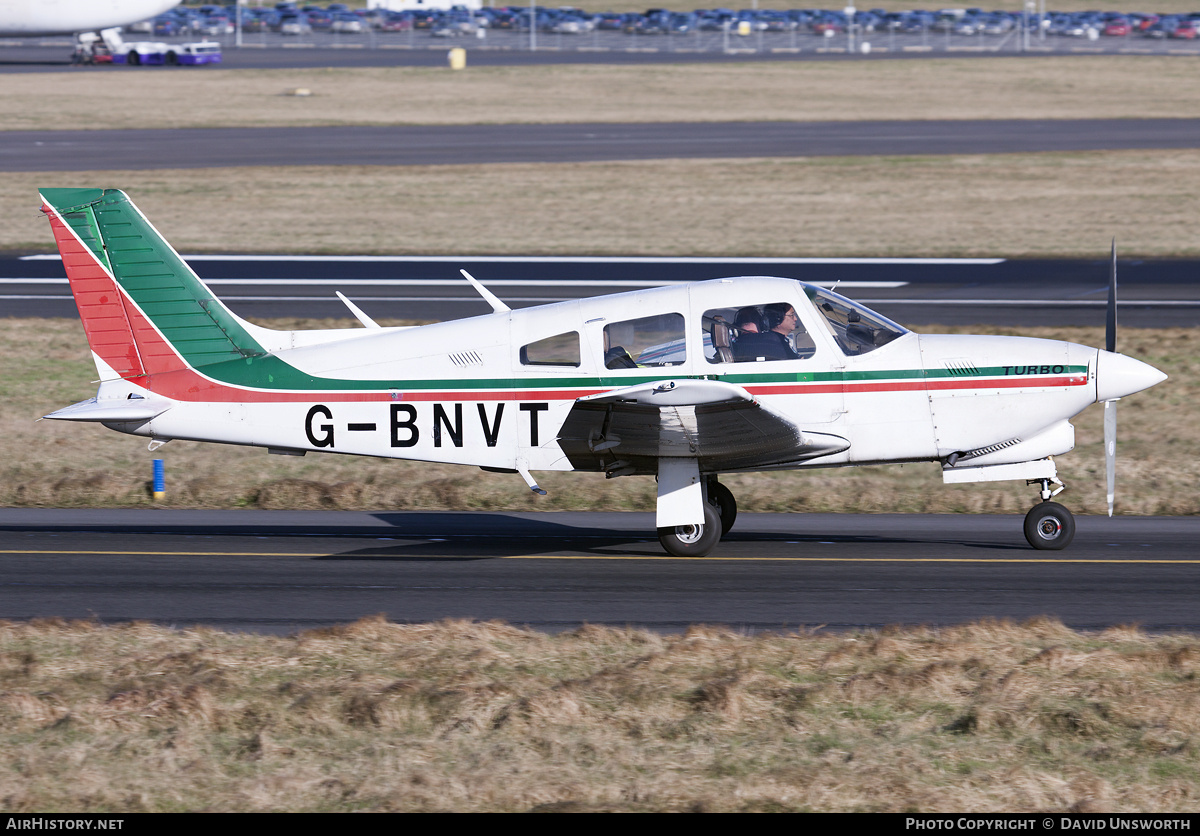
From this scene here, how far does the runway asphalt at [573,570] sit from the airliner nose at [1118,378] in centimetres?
155

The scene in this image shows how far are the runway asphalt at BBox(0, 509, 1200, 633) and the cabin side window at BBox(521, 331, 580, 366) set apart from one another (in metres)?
1.84

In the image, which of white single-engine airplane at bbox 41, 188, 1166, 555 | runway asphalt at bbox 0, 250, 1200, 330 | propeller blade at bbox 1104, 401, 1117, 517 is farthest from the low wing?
runway asphalt at bbox 0, 250, 1200, 330

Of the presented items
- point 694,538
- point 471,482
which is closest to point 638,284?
point 471,482

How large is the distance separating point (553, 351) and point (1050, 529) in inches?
191

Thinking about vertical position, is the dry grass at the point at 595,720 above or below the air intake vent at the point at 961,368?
below

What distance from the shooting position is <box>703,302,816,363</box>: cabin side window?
40.2ft

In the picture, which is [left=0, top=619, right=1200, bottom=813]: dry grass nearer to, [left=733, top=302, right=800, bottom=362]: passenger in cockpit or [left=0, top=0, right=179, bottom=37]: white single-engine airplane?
[left=733, top=302, right=800, bottom=362]: passenger in cockpit

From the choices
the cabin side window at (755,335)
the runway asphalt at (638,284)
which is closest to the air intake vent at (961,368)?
the cabin side window at (755,335)

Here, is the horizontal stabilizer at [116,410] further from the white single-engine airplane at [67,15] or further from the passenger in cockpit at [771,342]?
the white single-engine airplane at [67,15]

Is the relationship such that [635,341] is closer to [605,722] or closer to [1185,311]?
[605,722]

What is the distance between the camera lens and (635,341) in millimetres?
12344

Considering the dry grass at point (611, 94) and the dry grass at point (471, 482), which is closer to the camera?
the dry grass at point (471, 482)

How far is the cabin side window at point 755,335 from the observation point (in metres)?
12.2
